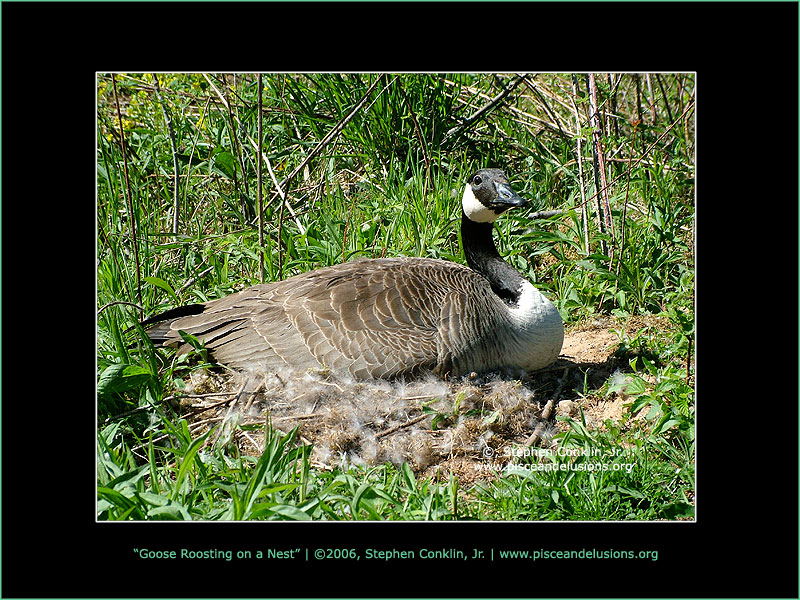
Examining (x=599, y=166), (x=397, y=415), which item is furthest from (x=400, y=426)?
(x=599, y=166)

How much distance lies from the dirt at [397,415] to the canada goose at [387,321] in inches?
5.1

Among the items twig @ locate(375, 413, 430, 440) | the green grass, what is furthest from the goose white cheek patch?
twig @ locate(375, 413, 430, 440)

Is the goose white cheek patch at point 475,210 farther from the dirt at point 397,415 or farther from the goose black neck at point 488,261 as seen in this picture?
the dirt at point 397,415

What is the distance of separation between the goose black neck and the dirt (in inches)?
27.4

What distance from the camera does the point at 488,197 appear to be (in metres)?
4.94

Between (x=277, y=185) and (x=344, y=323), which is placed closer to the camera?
(x=344, y=323)

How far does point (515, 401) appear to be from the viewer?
449cm

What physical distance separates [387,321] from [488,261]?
3.33 feet

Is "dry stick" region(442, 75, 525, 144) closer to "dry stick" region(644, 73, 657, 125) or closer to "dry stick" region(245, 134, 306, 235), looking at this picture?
"dry stick" region(644, 73, 657, 125)

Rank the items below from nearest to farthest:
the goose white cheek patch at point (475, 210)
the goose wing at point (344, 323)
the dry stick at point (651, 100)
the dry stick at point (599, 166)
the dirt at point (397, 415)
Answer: the dirt at point (397, 415) < the goose wing at point (344, 323) < the goose white cheek patch at point (475, 210) < the dry stick at point (599, 166) < the dry stick at point (651, 100)

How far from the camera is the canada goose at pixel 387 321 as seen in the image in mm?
A: 4504

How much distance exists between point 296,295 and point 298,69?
1.81m

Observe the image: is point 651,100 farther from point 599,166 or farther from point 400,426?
point 400,426

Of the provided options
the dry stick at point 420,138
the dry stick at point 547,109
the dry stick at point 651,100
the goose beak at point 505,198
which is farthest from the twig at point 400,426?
the dry stick at point 651,100
